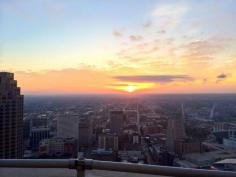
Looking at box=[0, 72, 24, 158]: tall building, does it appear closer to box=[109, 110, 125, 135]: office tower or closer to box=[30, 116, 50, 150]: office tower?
box=[30, 116, 50, 150]: office tower

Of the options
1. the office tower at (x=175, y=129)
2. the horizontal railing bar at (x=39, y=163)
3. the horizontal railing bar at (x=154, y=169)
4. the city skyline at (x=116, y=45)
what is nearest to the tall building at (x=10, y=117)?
the city skyline at (x=116, y=45)

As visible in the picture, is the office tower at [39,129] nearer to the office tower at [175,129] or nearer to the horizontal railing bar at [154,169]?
the office tower at [175,129]

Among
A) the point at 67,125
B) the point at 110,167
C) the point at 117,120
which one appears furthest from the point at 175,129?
the point at 110,167

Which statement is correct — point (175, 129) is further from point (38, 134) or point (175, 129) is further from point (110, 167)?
point (110, 167)

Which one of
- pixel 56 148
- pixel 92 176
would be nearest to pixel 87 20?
pixel 56 148

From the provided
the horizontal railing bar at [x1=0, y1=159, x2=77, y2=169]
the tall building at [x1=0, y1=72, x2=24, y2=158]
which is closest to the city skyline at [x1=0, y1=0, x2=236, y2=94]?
the tall building at [x1=0, y1=72, x2=24, y2=158]

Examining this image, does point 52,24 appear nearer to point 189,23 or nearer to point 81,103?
point 81,103

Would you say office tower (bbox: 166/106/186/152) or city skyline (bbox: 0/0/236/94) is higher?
city skyline (bbox: 0/0/236/94)
